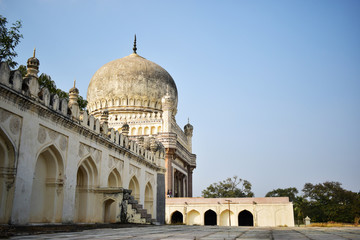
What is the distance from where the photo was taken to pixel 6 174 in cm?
884

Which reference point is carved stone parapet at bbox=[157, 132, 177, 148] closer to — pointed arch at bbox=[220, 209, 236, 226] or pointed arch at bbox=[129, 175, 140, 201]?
pointed arch at bbox=[220, 209, 236, 226]

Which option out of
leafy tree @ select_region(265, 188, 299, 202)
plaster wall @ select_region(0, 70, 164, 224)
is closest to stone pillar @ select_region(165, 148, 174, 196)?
plaster wall @ select_region(0, 70, 164, 224)

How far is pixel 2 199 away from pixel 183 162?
2329cm

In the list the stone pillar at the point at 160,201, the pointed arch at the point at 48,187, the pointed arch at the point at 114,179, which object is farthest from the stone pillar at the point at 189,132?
the pointed arch at the point at 48,187

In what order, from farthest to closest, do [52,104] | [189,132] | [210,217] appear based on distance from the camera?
1. [189,132]
2. [210,217]
3. [52,104]

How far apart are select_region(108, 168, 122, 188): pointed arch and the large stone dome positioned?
49.2 feet

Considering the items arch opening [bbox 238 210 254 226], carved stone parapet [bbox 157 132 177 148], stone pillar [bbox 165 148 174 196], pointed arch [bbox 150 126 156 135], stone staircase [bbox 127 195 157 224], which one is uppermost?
pointed arch [bbox 150 126 156 135]

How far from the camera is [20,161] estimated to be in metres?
9.12

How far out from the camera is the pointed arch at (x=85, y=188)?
12891 mm

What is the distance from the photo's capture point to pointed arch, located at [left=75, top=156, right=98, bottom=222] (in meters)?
12.9

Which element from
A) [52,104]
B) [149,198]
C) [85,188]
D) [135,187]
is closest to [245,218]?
[149,198]

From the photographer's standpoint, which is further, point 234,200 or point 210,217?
point 210,217

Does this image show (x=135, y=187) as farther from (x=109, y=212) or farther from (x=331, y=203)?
(x=331, y=203)

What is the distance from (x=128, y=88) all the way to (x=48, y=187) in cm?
2020
